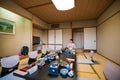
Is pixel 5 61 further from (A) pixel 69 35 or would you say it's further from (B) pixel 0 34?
(A) pixel 69 35

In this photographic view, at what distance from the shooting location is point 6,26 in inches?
143

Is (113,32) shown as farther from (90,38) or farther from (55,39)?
(55,39)

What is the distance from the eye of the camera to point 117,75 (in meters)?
0.91

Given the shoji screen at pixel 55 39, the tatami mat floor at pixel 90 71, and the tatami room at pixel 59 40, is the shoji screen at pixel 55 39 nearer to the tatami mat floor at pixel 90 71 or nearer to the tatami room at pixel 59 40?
the tatami room at pixel 59 40

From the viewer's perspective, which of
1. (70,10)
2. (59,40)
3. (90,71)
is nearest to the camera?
(90,71)

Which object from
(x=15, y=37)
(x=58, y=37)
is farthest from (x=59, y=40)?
(x=15, y=37)

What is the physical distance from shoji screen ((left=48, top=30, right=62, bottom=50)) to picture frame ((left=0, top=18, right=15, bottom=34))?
3.36 metres

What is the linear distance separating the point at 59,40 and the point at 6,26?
4040 mm

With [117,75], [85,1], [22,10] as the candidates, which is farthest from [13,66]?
[85,1]

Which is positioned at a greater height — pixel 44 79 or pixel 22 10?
pixel 22 10

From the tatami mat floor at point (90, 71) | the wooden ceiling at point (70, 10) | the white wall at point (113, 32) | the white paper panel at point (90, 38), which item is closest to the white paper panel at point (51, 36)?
the wooden ceiling at point (70, 10)

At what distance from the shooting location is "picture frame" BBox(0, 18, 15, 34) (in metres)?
3.43

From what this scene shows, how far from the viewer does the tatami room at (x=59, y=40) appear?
1.20m

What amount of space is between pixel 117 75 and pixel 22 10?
13.1 ft
